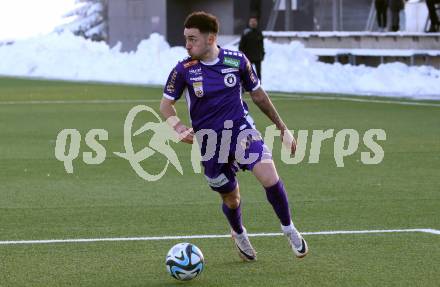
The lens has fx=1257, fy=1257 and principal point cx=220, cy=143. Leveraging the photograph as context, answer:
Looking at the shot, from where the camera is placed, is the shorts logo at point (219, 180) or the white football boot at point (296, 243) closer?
the white football boot at point (296, 243)

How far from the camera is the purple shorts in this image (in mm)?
9492

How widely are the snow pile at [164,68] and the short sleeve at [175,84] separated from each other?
2258cm

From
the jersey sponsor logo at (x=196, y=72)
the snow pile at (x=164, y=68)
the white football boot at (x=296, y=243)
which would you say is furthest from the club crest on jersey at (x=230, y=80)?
the snow pile at (x=164, y=68)

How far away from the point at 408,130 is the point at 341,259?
485 inches

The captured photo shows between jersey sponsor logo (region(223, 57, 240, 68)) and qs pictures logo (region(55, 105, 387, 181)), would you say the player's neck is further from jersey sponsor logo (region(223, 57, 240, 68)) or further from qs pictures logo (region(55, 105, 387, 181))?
qs pictures logo (region(55, 105, 387, 181))

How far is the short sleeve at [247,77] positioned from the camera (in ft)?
31.7

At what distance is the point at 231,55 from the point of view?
9.66 metres

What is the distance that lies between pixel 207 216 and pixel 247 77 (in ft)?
9.21

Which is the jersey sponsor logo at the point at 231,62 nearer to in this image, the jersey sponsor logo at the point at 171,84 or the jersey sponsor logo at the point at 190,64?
the jersey sponsor logo at the point at 190,64

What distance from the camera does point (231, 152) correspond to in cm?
953

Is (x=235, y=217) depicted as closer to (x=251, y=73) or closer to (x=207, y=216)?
(x=251, y=73)

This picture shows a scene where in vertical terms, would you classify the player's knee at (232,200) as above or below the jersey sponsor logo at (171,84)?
below

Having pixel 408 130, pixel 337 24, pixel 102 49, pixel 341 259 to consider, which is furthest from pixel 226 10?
pixel 341 259

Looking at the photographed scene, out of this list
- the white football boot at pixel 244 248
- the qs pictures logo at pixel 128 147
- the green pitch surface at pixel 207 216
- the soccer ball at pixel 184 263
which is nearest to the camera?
the soccer ball at pixel 184 263
